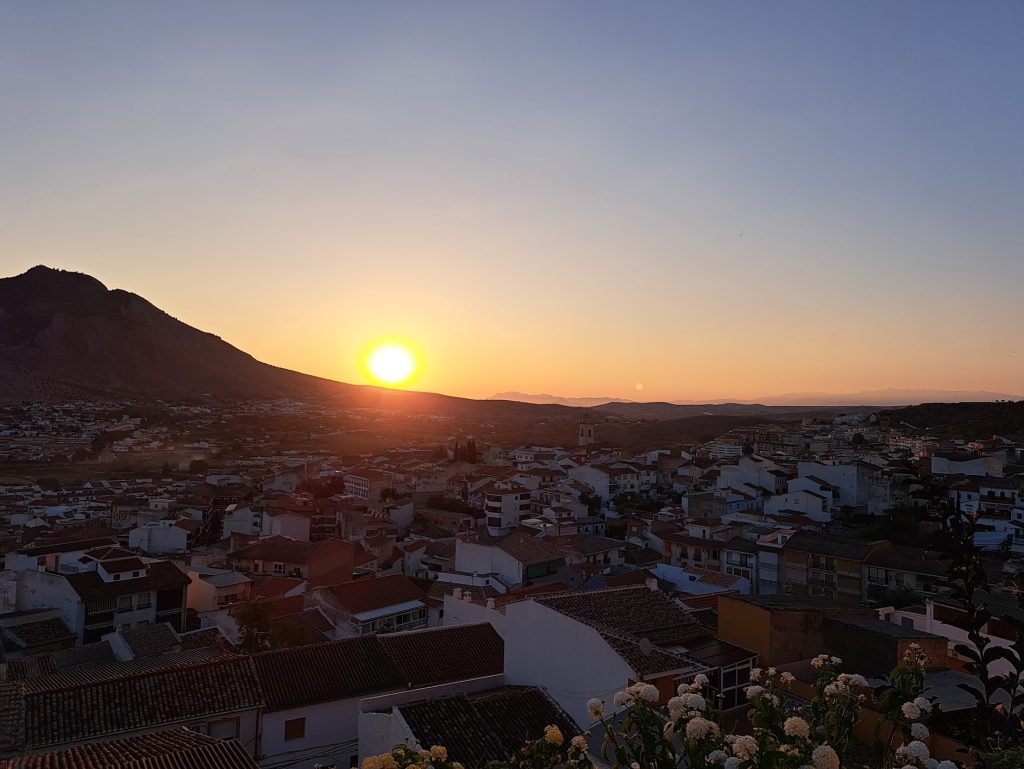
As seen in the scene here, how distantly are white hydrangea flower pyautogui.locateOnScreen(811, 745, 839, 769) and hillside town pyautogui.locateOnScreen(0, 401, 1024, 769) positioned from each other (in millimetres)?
1213

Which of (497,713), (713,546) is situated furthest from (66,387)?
(497,713)

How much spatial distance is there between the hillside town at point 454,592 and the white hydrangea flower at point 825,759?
121 cm

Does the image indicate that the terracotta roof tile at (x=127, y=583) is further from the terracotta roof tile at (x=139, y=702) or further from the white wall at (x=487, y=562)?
the terracotta roof tile at (x=139, y=702)

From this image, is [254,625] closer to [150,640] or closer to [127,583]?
[150,640]

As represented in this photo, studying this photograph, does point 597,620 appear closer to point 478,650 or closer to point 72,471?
point 478,650

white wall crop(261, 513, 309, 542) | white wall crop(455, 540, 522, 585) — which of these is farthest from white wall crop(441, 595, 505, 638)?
white wall crop(261, 513, 309, 542)

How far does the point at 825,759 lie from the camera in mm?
3031

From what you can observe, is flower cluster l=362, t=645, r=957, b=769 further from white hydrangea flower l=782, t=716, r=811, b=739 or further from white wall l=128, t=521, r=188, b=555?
white wall l=128, t=521, r=188, b=555

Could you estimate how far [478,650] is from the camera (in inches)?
607

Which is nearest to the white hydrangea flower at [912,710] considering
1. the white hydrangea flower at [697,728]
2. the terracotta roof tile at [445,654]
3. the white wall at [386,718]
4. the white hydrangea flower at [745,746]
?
the white hydrangea flower at [745,746]

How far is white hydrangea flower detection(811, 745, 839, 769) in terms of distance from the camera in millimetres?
3008

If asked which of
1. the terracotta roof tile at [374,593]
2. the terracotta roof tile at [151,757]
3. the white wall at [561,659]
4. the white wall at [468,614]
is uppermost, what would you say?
the white wall at [561,659]

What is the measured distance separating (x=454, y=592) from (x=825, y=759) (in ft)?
61.2

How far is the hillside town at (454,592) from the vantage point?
10.5m
